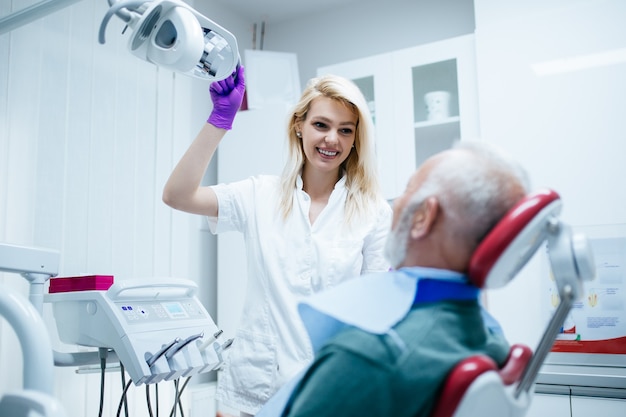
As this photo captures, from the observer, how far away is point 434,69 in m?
2.86

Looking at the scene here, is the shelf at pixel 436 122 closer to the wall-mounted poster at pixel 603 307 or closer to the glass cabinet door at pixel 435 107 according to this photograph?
the glass cabinet door at pixel 435 107

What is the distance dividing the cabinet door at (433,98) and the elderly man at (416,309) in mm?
1939

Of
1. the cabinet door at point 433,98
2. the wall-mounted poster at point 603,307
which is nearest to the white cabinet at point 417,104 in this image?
the cabinet door at point 433,98

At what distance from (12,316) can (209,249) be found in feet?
8.01

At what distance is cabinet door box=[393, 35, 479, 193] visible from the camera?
274cm

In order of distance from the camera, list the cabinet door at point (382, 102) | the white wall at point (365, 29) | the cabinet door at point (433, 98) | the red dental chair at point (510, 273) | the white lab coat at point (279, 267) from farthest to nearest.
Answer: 1. the white wall at point (365, 29)
2. the cabinet door at point (382, 102)
3. the cabinet door at point (433, 98)
4. the white lab coat at point (279, 267)
5. the red dental chair at point (510, 273)

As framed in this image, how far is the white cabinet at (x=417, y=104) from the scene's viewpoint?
275 cm

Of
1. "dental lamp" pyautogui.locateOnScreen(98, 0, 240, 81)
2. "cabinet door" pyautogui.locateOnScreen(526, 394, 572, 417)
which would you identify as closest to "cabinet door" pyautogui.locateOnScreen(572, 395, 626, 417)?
"cabinet door" pyautogui.locateOnScreen(526, 394, 572, 417)

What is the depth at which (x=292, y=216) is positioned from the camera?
165cm

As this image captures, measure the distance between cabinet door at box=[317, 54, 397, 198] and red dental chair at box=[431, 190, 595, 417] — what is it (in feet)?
6.76

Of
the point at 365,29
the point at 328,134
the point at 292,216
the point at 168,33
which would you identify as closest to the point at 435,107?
the point at 365,29

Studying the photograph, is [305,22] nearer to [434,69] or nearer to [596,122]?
[434,69]

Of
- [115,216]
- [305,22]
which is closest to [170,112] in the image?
[115,216]

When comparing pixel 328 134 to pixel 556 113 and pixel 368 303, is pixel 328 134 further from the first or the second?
pixel 556 113
